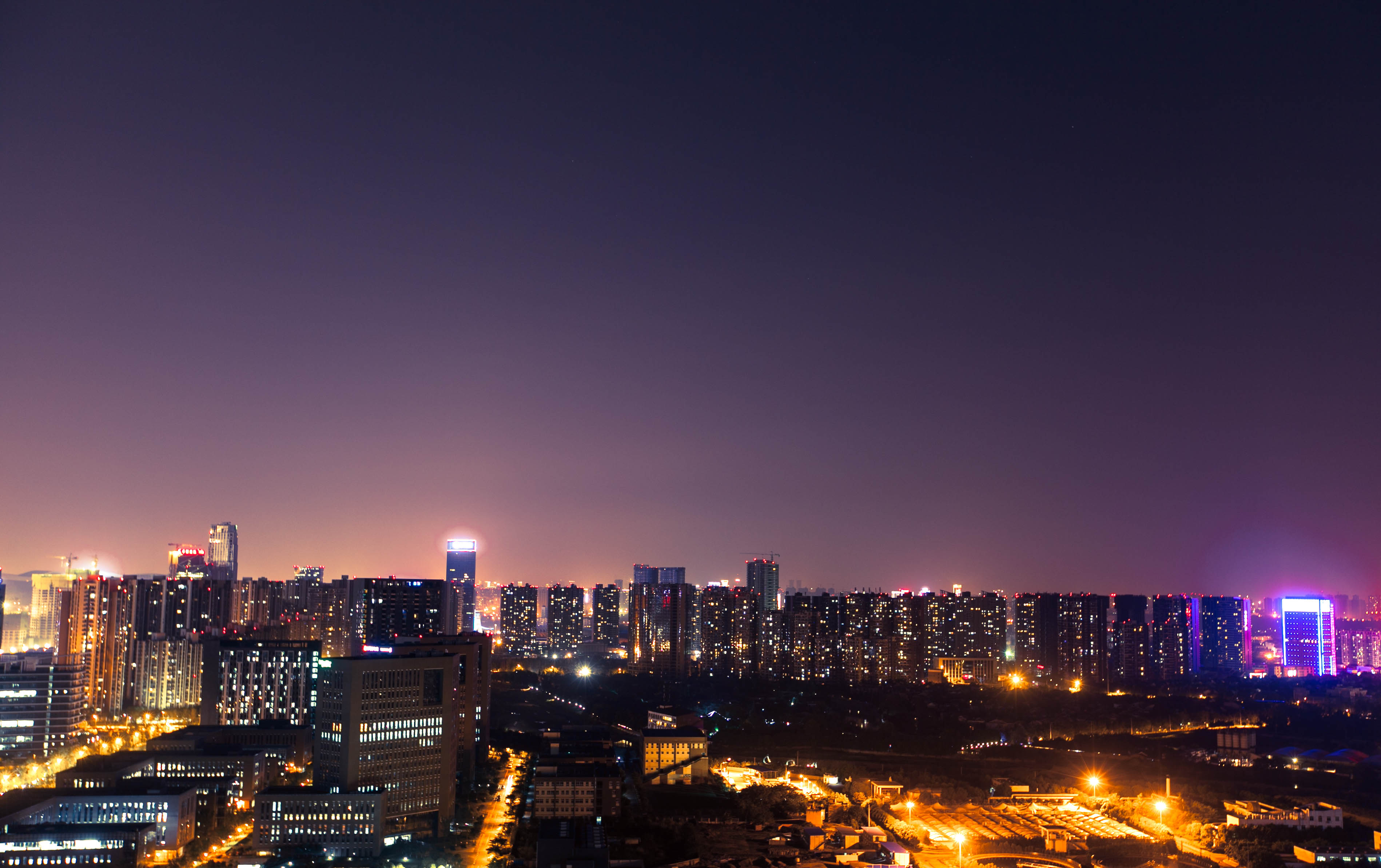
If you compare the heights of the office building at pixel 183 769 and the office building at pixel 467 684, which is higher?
the office building at pixel 467 684

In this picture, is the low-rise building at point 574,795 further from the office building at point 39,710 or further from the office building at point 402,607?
the office building at point 402,607

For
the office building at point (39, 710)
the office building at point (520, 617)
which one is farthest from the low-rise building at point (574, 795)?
the office building at point (520, 617)

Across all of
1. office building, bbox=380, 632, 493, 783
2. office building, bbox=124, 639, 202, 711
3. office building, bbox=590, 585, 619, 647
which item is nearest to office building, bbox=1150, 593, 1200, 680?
office building, bbox=590, 585, 619, 647

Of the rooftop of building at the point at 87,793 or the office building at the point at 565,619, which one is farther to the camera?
the office building at the point at 565,619

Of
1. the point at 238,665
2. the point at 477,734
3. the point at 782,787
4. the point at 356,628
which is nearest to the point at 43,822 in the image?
the point at 477,734

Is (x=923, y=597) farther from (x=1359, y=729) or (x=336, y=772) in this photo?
(x=336, y=772)

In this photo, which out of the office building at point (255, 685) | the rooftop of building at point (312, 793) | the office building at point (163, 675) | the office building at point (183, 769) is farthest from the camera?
the office building at point (163, 675)

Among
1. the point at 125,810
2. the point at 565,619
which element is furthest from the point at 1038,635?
the point at 125,810
